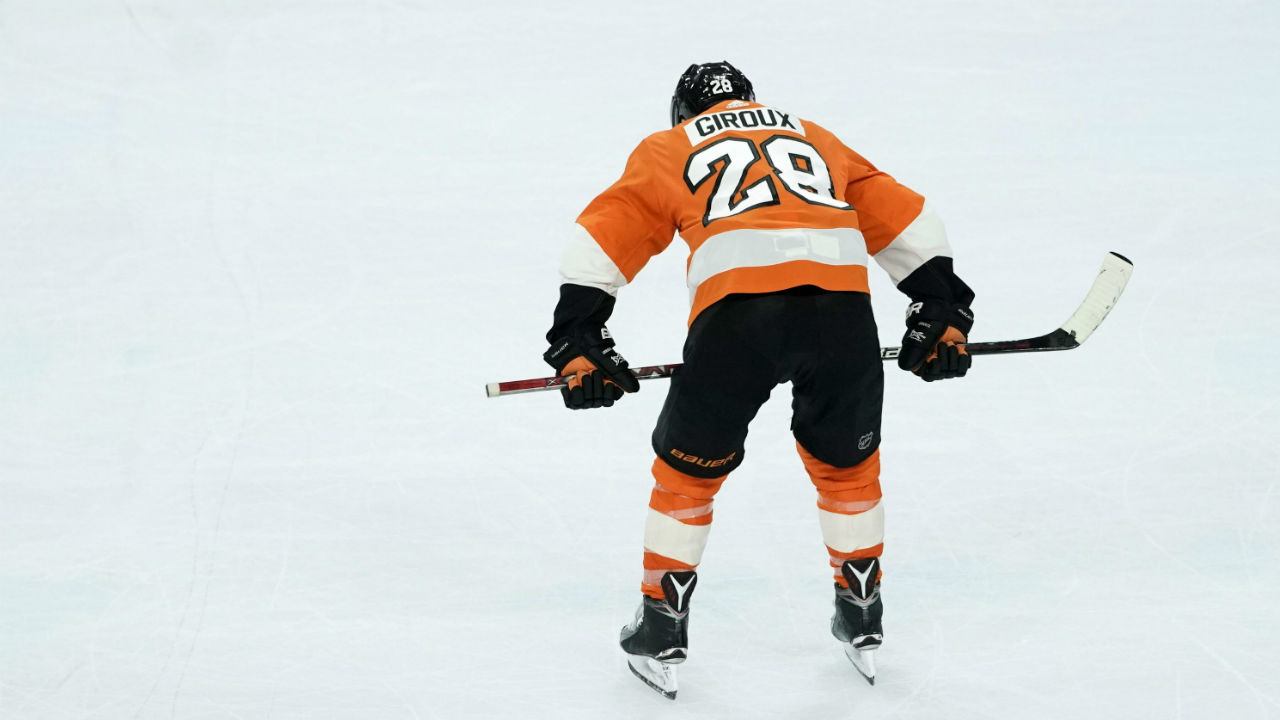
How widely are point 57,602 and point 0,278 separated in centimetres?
165

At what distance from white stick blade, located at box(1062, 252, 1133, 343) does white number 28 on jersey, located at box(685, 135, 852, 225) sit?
0.78 m

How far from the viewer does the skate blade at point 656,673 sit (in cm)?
272

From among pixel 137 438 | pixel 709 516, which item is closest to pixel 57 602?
pixel 137 438

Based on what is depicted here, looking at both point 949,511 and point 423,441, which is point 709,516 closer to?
point 949,511

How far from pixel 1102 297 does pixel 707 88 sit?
43.4 inches

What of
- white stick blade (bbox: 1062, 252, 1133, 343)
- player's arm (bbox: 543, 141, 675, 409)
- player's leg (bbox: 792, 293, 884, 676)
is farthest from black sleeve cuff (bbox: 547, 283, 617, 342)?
white stick blade (bbox: 1062, 252, 1133, 343)

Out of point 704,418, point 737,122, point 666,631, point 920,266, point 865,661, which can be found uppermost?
point 737,122

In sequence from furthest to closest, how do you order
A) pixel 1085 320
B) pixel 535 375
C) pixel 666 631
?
pixel 535 375
pixel 1085 320
pixel 666 631

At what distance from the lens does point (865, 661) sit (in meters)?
2.78

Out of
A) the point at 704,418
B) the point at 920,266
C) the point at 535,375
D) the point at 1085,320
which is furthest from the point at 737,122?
the point at 535,375

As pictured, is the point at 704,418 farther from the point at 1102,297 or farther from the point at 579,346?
the point at 1102,297

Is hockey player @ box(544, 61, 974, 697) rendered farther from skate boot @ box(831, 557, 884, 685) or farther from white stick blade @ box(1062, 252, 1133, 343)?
white stick blade @ box(1062, 252, 1133, 343)

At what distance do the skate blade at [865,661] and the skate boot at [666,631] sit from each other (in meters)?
0.39

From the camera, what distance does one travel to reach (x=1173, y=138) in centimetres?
495
